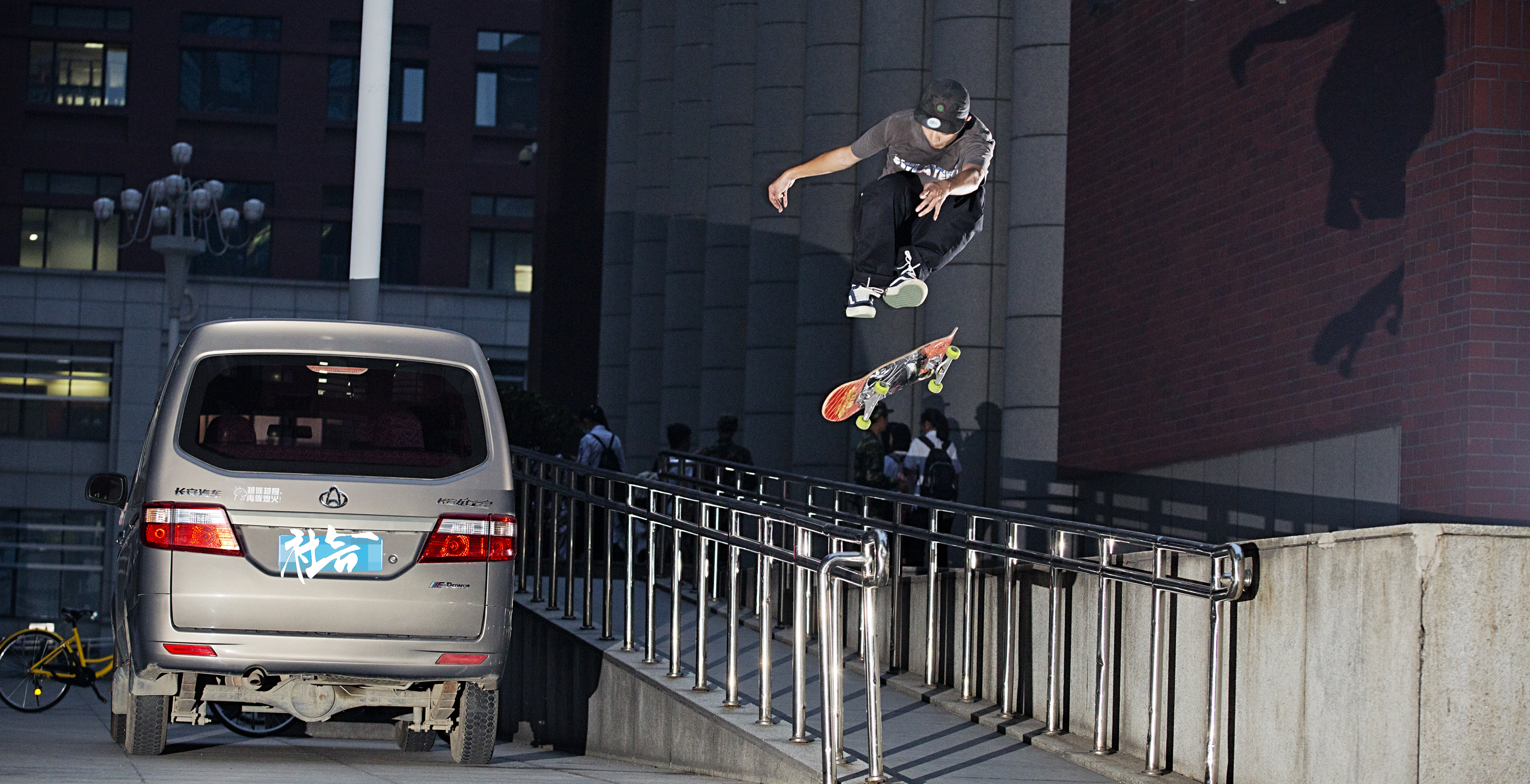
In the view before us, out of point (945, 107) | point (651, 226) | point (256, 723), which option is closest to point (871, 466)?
point (256, 723)

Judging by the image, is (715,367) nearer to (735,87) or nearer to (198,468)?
(735,87)

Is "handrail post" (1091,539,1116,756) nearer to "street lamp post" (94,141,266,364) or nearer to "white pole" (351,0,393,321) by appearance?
"white pole" (351,0,393,321)

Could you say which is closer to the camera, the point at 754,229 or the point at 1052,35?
the point at 1052,35

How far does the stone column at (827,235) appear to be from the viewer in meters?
20.8

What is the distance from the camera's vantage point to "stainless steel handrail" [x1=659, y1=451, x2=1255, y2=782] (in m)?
7.53

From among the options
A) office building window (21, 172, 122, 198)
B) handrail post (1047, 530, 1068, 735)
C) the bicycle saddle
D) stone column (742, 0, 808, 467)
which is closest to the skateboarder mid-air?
handrail post (1047, 530, 1068, 735)

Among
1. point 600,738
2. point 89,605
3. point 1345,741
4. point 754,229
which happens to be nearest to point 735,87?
point 754,229

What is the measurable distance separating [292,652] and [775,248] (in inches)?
594

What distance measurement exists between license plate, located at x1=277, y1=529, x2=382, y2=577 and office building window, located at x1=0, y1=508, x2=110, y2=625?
39.2 meters

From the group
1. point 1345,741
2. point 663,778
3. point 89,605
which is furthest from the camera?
point 89,605

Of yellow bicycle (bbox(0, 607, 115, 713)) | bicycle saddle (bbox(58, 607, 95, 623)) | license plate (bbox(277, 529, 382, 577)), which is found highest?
license plate (bbox(277, 529, 382, 577))

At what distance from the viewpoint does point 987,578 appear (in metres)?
10.0

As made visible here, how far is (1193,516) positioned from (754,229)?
10.0m

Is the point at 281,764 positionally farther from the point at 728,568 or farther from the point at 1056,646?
the point at 1056,646
